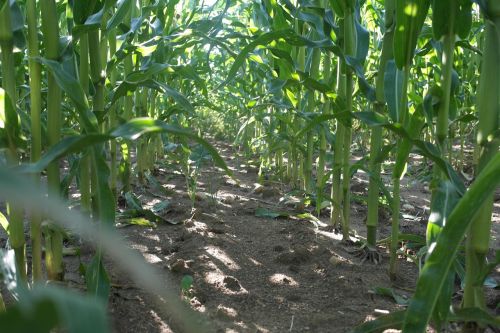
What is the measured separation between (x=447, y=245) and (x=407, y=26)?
811 mm

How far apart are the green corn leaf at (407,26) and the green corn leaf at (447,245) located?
69cm

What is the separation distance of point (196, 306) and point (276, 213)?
1.36m

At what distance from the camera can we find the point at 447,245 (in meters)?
0.75

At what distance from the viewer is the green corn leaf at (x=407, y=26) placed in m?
1.30

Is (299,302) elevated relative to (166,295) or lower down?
lower down

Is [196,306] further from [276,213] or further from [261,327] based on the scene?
[276,213]

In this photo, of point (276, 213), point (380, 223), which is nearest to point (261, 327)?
point (276, 213)

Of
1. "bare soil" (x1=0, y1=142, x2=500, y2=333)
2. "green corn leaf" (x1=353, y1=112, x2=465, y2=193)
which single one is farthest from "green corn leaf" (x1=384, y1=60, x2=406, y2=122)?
"bare soil" (x1=0, y1=142, x2=500, y2=333)

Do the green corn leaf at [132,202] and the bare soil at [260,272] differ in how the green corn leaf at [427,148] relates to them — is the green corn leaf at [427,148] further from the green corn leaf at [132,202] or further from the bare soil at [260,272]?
the green corn leaf at [132,202]

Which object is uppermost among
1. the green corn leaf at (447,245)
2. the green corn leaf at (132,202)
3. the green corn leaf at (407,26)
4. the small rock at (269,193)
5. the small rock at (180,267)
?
the green corn leaf at (407,26)

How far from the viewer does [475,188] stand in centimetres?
71

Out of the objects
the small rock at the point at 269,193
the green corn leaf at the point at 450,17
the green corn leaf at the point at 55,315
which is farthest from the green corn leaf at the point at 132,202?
the green corn leaf at the point at 55,315

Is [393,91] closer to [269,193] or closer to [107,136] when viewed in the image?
[107,136]

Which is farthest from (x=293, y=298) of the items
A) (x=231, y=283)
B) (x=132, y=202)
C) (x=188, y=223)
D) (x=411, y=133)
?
(x=132, y=202)
